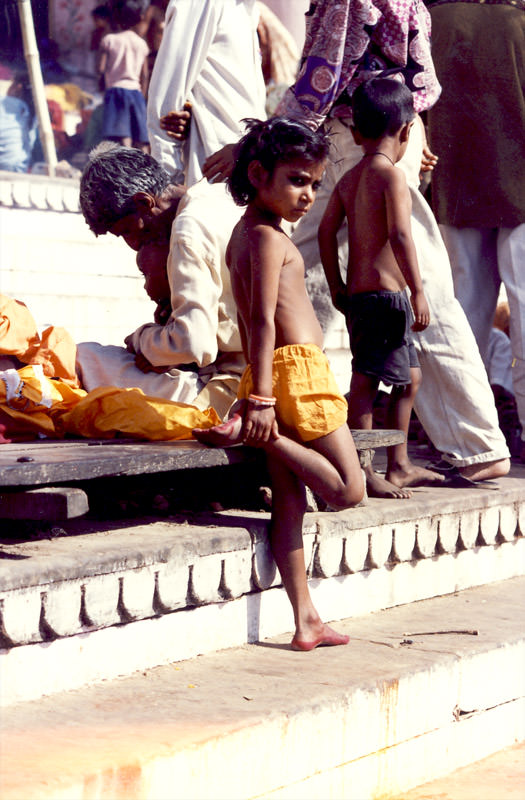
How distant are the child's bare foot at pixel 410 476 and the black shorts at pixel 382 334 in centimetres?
30

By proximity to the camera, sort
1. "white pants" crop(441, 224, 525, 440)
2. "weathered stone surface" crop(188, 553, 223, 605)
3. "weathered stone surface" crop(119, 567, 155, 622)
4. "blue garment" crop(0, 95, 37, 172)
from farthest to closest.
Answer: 1. "blue garment" crop(0, 95, 37, 172)
2. "white pants" crop(441, 224, 525, 440)
3. "weathered stone surface" crop(188, 553, 223, 605)
4. "weathered stone surface" crop(119, 567, 155, 622)

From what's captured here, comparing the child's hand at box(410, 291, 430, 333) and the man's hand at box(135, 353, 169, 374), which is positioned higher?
the child's hand at box(410, 291, 430, 333)

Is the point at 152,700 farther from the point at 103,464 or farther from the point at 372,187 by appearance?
the point at 372,187

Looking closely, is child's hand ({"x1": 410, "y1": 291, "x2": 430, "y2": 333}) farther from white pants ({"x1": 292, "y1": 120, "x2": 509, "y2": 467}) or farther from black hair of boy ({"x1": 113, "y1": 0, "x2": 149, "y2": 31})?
black hair of boy ({"x1": 113, "y1": 0, "x2": 149, "y2": 31})

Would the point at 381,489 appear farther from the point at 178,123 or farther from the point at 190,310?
the point at 178,123

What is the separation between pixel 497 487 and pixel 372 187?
1142mm

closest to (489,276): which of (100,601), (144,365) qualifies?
(144,365)

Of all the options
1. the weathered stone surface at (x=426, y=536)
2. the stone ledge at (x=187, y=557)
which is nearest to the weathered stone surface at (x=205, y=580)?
the stone ledge at (x=187, y=557)

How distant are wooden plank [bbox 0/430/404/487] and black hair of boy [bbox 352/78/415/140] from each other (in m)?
1.04

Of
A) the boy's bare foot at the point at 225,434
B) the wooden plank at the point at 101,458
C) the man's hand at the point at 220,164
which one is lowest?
the wooden plank at the point at 101,458

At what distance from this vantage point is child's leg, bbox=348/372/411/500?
12.3ft

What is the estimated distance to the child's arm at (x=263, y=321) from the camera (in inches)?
114

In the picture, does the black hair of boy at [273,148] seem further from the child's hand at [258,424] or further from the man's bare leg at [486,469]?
the man's bare leg at [486,469]

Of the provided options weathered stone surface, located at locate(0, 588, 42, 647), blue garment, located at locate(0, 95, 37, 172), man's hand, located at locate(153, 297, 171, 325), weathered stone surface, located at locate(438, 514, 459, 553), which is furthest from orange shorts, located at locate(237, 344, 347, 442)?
blue garment, located at locate(0, 95, 37, 172)
